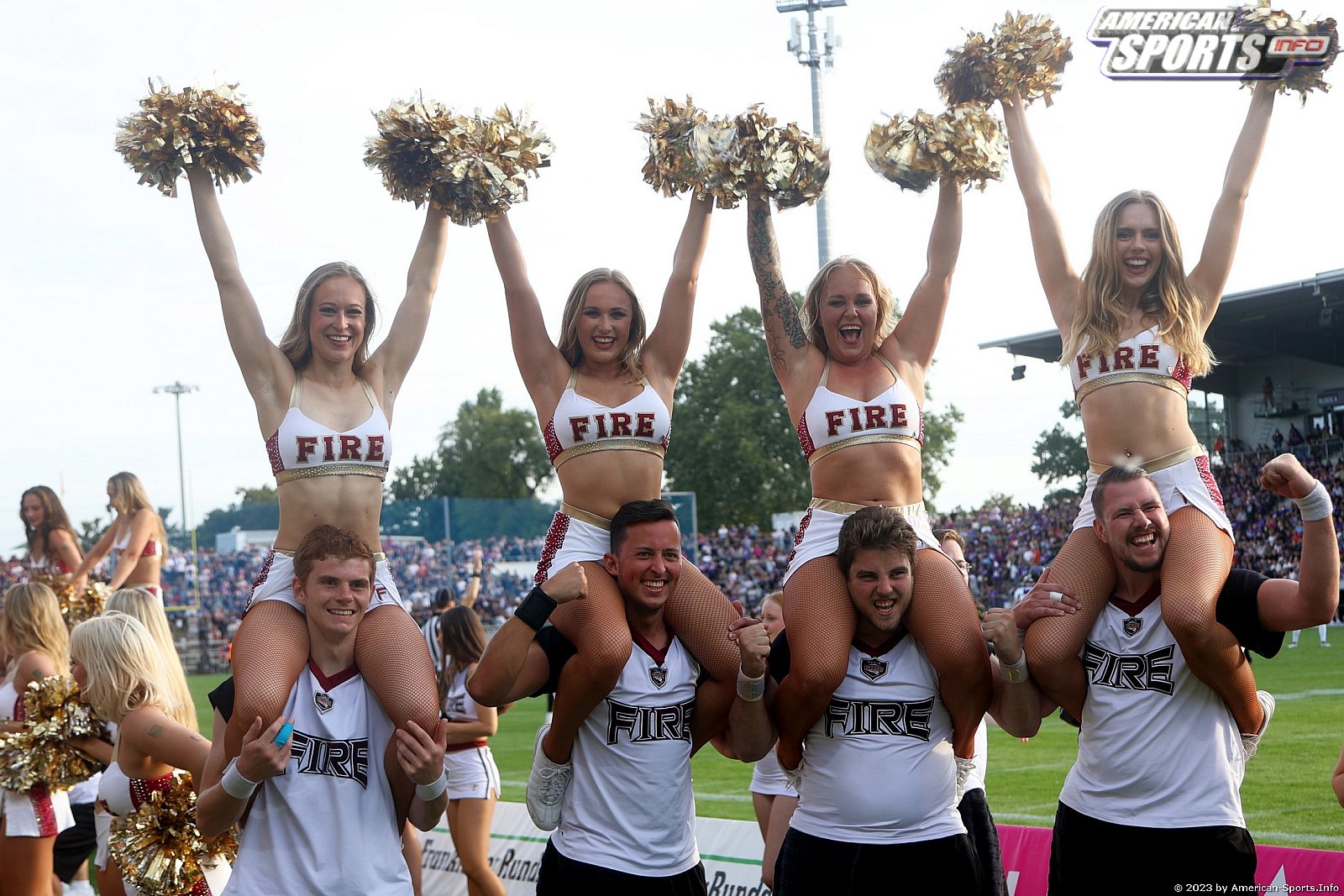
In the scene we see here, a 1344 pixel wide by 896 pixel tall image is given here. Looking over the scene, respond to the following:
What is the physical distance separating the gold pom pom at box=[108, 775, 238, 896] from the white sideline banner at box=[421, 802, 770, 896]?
203 centimetres

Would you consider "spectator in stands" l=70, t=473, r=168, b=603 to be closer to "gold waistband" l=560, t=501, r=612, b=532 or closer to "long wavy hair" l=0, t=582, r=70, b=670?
"long wavy hair" l=0, t=582, r=70, b=670

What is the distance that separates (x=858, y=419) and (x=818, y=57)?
14.4 metres

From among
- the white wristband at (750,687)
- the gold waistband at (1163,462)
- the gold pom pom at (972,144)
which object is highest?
the gold pom pom at (972,144)

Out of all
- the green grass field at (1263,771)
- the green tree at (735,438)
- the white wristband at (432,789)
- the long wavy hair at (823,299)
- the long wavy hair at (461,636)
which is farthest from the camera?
the green tree at (735,438)

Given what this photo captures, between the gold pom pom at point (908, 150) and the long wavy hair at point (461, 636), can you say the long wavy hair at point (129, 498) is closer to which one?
the long wavy hair at point (461, 636)

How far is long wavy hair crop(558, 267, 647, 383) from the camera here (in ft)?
17.3

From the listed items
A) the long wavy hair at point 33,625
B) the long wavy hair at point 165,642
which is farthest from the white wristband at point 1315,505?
the long wavy hair at point 33,625

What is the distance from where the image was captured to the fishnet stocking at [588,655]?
458 cm

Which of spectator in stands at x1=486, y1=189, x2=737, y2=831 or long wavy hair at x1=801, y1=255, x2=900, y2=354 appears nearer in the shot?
spectator in stands at x1=486, y1=189, x2=737, y2=831

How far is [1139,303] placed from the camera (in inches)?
194

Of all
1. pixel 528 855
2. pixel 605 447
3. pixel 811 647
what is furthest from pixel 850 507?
pixel 528 855

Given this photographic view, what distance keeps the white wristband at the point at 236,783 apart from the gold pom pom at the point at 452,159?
2383 mm

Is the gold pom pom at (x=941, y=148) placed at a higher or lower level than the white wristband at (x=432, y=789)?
higher

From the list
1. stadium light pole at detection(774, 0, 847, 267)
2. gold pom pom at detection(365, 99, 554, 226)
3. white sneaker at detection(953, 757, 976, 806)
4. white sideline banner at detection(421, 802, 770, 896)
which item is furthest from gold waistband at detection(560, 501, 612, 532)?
stadium light pole at detection(774, 0, 847, 267)
